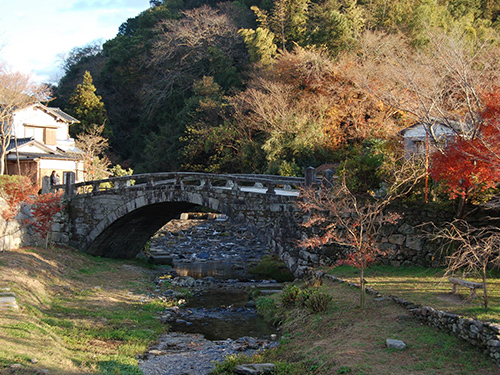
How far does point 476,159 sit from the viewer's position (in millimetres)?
13320

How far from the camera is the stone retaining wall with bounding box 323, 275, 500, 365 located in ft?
27.9

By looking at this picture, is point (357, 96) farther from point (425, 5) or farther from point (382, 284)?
point (382, 284)

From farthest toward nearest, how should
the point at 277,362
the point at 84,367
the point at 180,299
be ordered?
the point at 180,299 < the point at 277,362 < the point at 84,367

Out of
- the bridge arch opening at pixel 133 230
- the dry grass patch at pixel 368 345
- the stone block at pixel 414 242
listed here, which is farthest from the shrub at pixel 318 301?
the bridge arch opening at pixel 133 230

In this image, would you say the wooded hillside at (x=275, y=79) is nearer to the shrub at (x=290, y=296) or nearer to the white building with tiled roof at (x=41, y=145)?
the shrub at (x=290, y=296)

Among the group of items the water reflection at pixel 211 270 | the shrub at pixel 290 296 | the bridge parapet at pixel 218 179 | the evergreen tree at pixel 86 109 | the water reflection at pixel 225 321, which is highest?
the evergreen tree at pixel 86 109

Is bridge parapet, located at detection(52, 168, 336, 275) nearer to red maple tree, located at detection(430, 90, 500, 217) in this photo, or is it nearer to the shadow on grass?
red maple tree, located at detection(430, 90, 500, 217)

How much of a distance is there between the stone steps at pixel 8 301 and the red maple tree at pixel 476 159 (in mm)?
12587

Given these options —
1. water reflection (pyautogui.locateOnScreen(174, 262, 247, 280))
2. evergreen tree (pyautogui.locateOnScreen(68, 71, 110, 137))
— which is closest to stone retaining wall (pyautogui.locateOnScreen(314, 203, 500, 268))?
water reflection (pyautogui.locateOnScreen(174, 262, 247, 280))

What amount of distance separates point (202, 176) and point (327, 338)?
1102 centimetres

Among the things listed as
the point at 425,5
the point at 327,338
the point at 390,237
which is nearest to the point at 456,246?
the point at 390,237

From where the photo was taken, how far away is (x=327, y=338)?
1166cm

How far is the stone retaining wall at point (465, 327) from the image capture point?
27.9ft

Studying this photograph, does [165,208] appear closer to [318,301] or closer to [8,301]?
[8,301]
